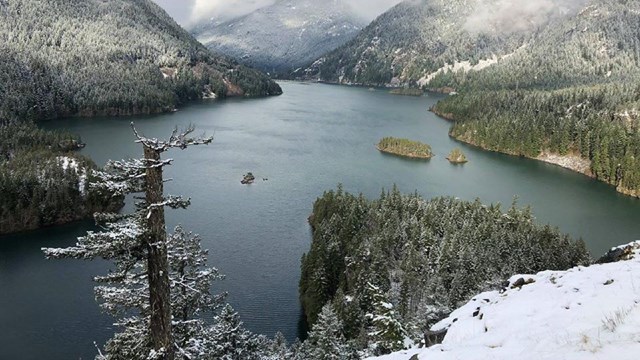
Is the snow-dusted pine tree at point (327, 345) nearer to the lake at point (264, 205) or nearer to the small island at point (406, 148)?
the lake at point (264, 205)

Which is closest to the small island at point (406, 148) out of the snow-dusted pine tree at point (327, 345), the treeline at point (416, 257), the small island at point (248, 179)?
the small island at point (248, 179)

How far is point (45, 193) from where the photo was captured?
9200cm

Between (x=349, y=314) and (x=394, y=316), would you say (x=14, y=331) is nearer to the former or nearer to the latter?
(x=349, y=314)

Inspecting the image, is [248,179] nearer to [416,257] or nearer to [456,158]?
[416,257]

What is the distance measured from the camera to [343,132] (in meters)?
184

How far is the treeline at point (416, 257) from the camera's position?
53406 millimetres

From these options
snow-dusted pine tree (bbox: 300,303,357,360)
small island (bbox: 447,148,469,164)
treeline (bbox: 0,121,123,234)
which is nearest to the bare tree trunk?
snow-dusted pine tree (bbox: 300,303,357,360)

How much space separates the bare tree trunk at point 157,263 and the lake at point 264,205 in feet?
131

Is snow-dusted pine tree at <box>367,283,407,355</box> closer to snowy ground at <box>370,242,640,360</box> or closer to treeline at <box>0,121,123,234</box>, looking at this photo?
snowy ground at <box>370,242,640,360</box>

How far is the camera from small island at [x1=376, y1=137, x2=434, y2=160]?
151 metres

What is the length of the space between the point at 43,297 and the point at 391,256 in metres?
42.1

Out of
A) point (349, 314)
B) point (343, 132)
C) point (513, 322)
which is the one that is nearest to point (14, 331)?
point (349, 314)

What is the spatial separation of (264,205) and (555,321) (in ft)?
280

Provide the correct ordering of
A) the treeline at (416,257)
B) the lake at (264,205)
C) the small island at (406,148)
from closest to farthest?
the treeline at (416,257) → the lake at (264,205) → the small island at (406,148)
